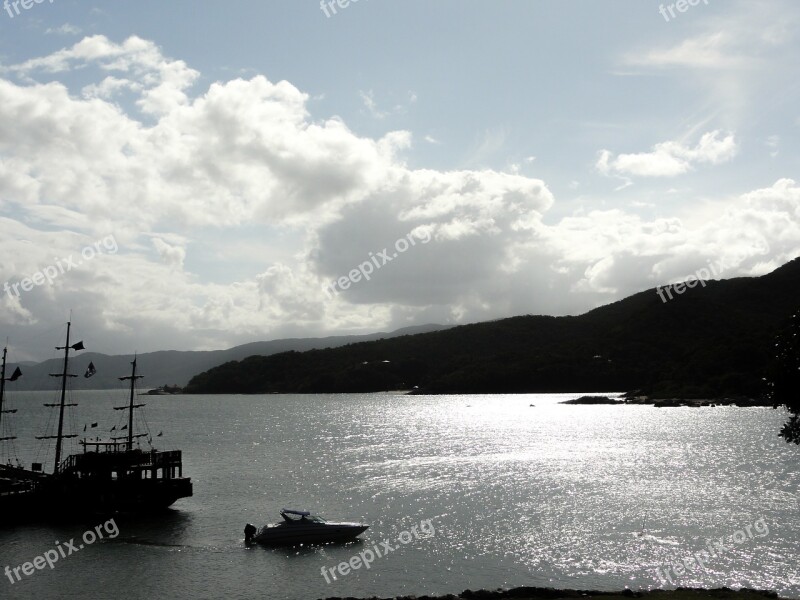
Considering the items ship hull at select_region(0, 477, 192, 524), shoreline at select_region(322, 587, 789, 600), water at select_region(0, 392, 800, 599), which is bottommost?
water at select_region(0, 392, 800, 599)

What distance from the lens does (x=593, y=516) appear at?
62094mm

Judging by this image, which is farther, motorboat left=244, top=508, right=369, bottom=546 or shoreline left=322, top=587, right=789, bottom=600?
motorboat left=244, top=508, right=369, bottom=546

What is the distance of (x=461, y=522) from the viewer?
60250mm

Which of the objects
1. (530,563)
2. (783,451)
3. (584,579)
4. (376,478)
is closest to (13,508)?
(376,478)

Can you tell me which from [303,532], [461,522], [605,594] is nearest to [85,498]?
[303,532]

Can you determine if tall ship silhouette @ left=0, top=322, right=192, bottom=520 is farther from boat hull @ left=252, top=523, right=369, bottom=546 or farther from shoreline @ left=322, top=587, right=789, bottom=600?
shoreline @ left=322, top=587, right=789, bottom=600

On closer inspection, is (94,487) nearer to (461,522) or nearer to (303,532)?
(303,532)

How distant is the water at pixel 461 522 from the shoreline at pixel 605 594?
2.94 meters

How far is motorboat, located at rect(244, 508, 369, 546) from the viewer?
177 feet

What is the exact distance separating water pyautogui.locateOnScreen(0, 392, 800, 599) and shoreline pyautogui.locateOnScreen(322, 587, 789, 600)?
2941mm

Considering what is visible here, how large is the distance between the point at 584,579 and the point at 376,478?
Answer: 48.2 metres

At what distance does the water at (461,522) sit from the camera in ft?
144

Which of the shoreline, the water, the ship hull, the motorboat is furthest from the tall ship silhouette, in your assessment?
the shoreline

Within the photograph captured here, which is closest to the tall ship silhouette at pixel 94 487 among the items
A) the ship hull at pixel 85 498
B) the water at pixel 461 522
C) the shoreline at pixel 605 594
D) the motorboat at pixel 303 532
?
the ship hull at pixel 85 498
